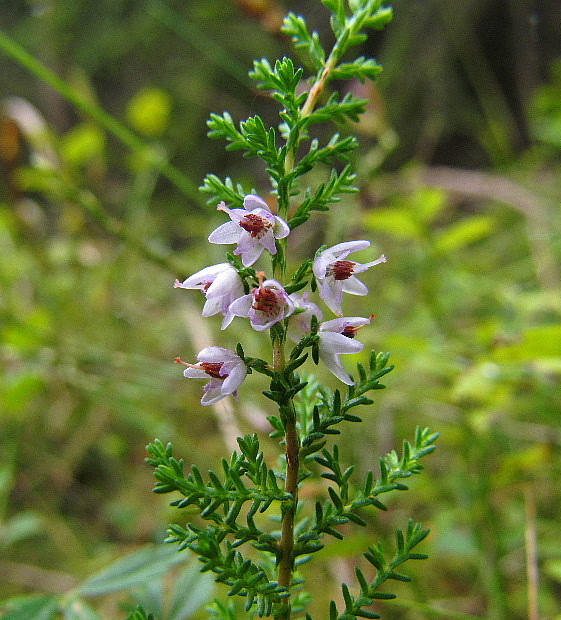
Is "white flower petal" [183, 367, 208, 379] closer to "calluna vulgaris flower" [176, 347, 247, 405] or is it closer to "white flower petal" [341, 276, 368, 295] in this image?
"calluna vulgaris flower" [176, 347, 247, 405]

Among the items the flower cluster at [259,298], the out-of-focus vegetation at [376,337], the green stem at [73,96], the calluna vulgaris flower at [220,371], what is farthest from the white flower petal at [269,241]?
the green stem at [73,96]

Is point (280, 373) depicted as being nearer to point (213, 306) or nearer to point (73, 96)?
point (213, 306)

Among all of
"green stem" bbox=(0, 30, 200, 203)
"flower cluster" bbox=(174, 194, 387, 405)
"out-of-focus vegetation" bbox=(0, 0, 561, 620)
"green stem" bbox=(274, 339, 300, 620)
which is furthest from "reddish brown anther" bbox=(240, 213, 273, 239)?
"green stem" bbox=(0, 30, 200, 203)

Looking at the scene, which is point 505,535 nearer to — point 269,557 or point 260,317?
point 269,557

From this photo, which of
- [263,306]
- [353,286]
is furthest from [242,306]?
[353,286]

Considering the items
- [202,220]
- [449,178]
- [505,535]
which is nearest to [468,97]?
[449,178]

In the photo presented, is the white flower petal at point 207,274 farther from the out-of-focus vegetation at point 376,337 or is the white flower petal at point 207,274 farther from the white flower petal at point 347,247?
the out-of-focus vegetation at point 376,337

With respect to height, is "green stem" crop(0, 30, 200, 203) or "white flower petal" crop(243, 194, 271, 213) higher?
"green stem" crop(0, 30, 200, 203)
